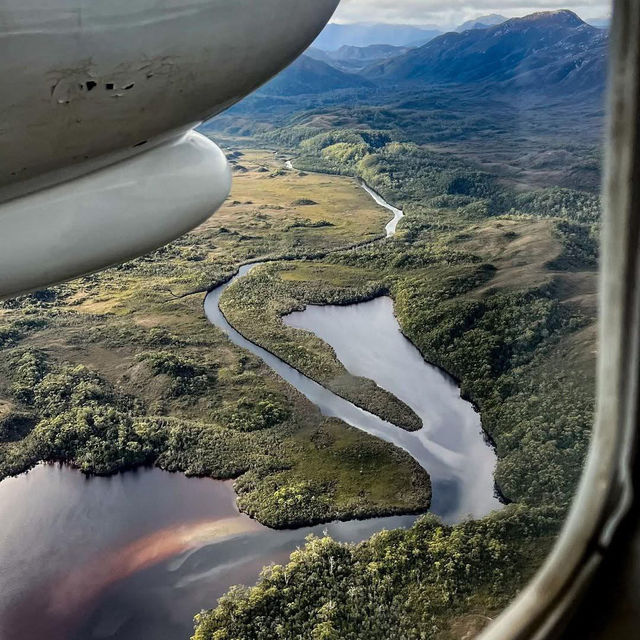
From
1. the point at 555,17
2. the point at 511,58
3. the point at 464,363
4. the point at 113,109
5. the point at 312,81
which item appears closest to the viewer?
the point at 113,109

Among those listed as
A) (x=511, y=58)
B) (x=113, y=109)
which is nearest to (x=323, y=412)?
(x=113, y=109)

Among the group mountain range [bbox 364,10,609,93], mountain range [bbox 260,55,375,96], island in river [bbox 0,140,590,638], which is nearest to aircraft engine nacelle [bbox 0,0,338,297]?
island in river [bbox 0,140,590,638]

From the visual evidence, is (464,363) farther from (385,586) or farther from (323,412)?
(385,586)

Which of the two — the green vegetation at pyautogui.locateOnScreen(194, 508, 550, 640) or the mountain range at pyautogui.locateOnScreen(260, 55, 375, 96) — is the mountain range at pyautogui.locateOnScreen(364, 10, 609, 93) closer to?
the mountain range at pyautogui.locateOnScreen(260, 55, 375, 96)

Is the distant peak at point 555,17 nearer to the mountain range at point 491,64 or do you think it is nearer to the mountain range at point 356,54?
the mountain range at point 491,64

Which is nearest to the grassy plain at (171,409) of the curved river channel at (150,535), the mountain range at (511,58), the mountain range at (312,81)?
the curved river channel at (150,535)

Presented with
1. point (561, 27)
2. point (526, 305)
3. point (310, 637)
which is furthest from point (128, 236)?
point (561, 27)

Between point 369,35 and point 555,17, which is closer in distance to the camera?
point 555,17
